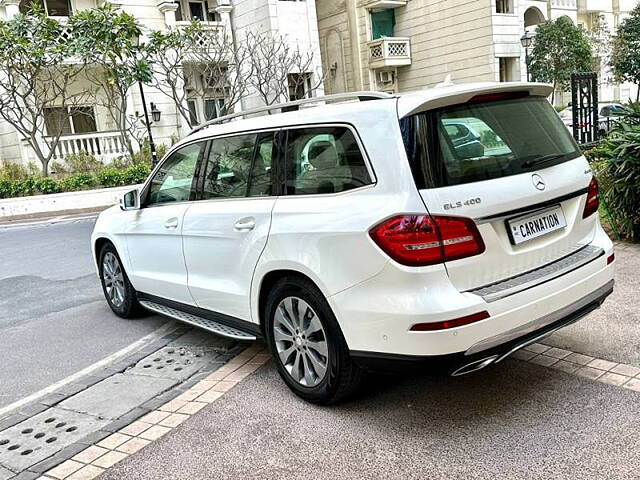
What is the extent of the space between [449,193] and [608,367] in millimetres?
1768

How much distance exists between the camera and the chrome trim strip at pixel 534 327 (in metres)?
3.15

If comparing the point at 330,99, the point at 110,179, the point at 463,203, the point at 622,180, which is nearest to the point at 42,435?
the point at 330,99

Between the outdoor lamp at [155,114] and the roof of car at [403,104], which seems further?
the outdoor lamp at [155,114]

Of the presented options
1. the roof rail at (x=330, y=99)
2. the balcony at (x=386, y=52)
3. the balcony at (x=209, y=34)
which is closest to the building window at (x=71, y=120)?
the balcony at (x=209, y=34)

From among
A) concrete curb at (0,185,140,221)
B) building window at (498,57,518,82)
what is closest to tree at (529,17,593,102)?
building window at (498,57,518,82)

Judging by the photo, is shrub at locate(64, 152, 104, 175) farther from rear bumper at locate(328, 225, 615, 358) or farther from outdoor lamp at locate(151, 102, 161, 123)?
rear bumper at locate(328, 225, 615, 358)

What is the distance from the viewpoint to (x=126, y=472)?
3301mm

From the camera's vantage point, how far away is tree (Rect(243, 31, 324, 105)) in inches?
952

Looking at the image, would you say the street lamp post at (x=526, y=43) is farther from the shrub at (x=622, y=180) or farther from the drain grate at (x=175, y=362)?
the drain grate at (x=175, y=362)

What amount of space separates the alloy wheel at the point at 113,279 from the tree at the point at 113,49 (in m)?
15.7

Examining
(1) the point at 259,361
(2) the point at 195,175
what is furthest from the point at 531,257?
(2) the point at 195,175

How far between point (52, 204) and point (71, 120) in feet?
23.8

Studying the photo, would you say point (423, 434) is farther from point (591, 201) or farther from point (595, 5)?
point (595, 5)

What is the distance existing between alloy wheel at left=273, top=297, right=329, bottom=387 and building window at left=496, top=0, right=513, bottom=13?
27385 millimetres
